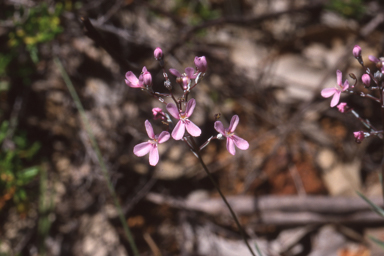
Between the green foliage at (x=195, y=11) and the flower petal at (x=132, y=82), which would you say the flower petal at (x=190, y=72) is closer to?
the flower petal at (x=132, y=82)

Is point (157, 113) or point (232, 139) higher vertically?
point (157, 113)

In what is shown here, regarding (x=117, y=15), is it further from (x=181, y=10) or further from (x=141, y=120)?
(x=141, y=120)

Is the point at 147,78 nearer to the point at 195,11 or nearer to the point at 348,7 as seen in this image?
the point at 195,11

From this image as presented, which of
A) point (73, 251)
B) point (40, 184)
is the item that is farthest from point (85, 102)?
point (73, 251)

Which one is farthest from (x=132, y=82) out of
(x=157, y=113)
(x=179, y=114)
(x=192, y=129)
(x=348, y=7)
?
(x=348, y=7)

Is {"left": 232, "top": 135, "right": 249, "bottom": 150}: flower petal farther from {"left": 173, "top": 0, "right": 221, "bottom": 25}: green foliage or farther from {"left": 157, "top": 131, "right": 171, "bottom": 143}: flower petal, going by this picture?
{"left": 173, "top": 0, "right": 221, "bottom": 25}: green foliage
